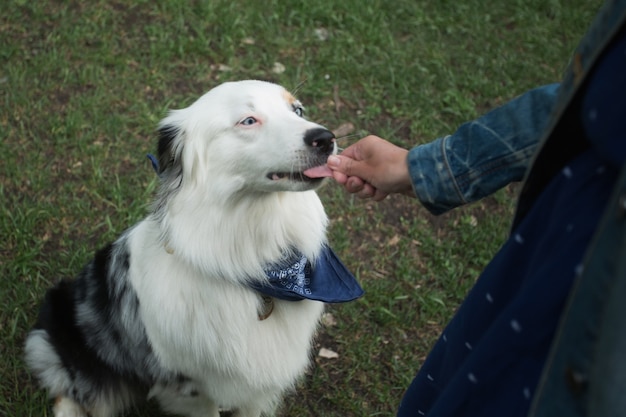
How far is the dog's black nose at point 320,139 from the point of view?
221cm

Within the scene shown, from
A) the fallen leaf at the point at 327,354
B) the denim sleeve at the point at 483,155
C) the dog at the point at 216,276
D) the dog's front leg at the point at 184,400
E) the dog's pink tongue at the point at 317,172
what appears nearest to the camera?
the denim sleeve at the point at 483,155

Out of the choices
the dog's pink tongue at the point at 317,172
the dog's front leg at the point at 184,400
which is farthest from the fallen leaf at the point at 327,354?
the dog's pink tongue at the point at 317,172

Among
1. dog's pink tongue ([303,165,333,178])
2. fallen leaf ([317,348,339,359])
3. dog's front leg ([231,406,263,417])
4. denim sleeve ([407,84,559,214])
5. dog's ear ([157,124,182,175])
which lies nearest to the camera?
denim sleeve ([407,84,559,214])

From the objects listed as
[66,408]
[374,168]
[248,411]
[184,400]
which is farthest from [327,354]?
[374,168]

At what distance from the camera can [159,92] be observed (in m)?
4.74

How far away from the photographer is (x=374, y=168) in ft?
6.57

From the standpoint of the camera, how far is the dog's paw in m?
2.94

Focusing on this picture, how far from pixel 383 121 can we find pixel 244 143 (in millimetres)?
2664

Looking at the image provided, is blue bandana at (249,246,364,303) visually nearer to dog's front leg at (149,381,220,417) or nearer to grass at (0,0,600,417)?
dog's front leg at (149,381,220,417)

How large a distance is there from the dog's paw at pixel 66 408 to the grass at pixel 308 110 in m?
0.09

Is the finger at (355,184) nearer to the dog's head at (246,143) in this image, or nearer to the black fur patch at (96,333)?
the dog's head at (246,143)

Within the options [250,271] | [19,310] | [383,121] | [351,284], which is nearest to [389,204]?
[383,121]

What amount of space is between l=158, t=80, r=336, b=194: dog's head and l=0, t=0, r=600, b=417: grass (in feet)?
4.85

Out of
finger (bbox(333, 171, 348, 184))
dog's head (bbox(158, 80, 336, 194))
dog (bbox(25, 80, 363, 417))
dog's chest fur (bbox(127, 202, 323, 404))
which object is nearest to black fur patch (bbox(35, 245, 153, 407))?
dog (bbox(25, 80, 363, 417))
